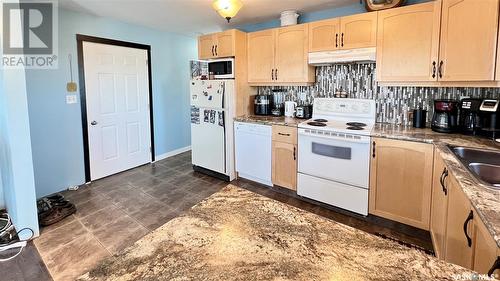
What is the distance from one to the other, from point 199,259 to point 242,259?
127 millimetres

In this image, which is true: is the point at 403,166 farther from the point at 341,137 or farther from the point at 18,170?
the point at 18,170

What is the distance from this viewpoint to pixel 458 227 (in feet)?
4.77

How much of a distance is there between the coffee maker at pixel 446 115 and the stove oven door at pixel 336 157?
2.26 ft

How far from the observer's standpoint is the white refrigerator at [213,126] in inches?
148

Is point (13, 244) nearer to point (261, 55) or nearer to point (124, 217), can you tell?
point (124, 217)

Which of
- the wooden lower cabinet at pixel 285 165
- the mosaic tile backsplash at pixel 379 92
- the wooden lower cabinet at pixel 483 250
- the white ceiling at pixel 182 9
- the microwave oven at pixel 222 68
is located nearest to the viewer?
the wooden lower cabinet at pixel 483 250

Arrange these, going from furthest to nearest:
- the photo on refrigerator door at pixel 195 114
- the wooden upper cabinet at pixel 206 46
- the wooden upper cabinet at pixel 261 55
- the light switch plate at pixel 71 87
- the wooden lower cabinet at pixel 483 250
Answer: the photo on refrigerator door at pixel 195 114 → the wooden upper cabinet at pixel 206 46 → the wooden upper cabinet at pixel 261 55 → the light switch plate at pixel 71 87 → the wooden lower cabinet at pixel 483 250

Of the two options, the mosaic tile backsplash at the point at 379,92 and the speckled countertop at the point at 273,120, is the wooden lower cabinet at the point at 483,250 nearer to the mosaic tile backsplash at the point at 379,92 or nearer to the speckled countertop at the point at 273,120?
the mosaic tile backsplash at the point at 379,92

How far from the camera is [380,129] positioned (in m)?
2.76

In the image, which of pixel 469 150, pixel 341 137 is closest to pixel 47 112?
pixel 341 137

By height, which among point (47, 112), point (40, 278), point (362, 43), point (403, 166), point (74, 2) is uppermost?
point (74, 2)

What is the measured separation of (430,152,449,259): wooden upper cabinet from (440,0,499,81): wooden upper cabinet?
735 millimetres

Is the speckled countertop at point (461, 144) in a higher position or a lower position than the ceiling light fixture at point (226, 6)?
lower

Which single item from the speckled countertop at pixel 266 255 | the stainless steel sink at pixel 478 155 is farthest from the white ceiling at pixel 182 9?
the speckled countertop at pixel 266 255
